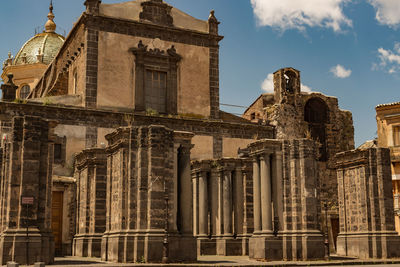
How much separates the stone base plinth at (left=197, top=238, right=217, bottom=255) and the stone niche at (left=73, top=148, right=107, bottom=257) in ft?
18.2

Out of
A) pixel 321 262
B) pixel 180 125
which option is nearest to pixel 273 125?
pixel 180 125

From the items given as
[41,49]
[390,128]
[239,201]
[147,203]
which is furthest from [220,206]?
[41,49]

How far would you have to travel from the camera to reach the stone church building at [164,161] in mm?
17062

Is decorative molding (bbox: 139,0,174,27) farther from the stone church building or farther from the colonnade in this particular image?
the colonnade

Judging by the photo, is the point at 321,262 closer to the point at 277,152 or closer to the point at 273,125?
the point at 277,152

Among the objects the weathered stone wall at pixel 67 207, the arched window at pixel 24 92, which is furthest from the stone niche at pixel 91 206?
the arched window at pixel 24 92

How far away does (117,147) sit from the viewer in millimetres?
18391

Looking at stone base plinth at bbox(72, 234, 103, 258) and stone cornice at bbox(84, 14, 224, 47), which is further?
stone cornice at bbox(84, 14, 224, 47)

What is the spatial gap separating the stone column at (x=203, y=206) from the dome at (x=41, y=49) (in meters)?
24.2

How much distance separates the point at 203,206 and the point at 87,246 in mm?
6392

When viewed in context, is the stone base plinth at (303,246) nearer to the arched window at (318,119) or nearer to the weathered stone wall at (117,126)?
the weathered stone wall at (117,126)

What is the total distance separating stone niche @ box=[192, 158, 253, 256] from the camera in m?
26.1

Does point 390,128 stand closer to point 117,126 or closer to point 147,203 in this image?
point 117,126

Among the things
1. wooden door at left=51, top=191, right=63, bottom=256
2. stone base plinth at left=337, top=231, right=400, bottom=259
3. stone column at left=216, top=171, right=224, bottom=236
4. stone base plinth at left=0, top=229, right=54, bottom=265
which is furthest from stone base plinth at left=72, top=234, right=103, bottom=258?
stone base plinth at left=337, top=231, right=400, bottom=259
